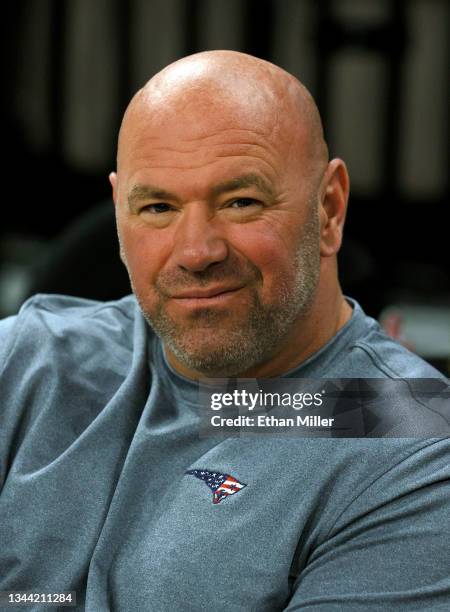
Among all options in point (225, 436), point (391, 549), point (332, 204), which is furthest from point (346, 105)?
point (391, 549)

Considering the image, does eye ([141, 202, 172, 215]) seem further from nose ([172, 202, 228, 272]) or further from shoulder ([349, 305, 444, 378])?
shoulder ([349, 305, 444, 378])

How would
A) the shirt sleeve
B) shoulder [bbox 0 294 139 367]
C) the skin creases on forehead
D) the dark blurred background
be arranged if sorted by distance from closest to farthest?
1. the shirt sleeve
2. the skin creases on forehead
3. shoulder [bbox 0 294 139 367]
4. the dark blurred background

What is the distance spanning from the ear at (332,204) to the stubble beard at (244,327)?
27 millimetres

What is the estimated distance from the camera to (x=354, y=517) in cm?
90

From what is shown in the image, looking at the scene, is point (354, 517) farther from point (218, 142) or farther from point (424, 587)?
point (218, 142)

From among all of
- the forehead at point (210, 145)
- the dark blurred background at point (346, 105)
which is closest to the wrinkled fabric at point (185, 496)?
the forehead at point (210, 145)

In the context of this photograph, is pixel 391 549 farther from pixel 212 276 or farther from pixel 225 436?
pixel 212 276

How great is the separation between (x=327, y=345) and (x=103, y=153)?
1.20 meters

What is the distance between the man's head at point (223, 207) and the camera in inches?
37.4

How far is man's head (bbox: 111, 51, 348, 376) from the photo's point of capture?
95 centimetres

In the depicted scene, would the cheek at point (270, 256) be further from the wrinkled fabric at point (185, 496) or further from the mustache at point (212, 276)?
the wrinkled fabric at point (185, 496)

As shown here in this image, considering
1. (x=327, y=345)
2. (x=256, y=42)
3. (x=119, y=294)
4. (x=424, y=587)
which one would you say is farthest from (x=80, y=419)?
(x=256, y=42)

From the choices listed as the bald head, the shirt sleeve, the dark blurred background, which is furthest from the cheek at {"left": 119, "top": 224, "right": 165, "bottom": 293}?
the dark blurred background

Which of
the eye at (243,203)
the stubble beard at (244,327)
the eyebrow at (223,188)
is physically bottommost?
the stubble beard at (244,327)
